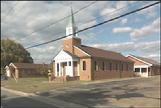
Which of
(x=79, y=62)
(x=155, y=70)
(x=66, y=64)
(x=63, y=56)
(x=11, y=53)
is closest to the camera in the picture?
(x=79, y=62)

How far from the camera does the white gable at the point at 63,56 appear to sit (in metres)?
46.6

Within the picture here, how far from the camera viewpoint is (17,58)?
87.1 metres

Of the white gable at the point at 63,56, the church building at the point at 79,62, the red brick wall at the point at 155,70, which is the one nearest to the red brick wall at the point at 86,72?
the church building at the point at 79,62

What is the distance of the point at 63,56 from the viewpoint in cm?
4788

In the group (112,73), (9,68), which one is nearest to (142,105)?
(112,73)

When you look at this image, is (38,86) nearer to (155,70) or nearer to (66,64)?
(66,64)

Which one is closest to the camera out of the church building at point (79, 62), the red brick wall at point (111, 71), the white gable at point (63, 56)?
the church building at point (79, 62)

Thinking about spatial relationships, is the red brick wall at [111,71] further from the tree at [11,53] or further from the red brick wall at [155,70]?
the tree at [11,53]

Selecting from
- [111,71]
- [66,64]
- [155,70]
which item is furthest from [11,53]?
[111,71]

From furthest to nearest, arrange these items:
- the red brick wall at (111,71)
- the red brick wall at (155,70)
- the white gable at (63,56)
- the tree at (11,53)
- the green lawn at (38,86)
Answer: the tree at (11,53) < the red brick wall at (155,70) < the red brick wall at (111,71) < the white gable at (63,56) < the green lawn at (38,86)

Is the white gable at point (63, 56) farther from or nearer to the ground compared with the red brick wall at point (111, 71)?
farther from the ground

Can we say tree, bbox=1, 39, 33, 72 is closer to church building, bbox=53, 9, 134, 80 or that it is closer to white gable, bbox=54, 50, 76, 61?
white gable, bbox=54, 50, 76, 61

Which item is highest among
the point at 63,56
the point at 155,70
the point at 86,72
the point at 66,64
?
the point at 63,56

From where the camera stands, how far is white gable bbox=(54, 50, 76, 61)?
153 ft
